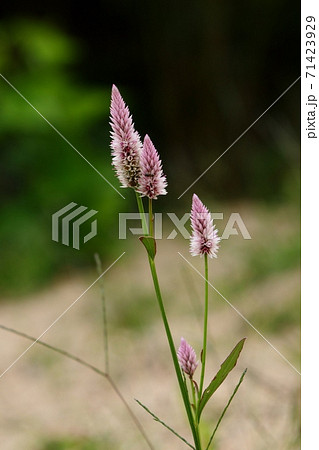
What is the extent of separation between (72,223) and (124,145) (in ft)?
8.80

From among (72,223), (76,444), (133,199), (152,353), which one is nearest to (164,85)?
(133,199)

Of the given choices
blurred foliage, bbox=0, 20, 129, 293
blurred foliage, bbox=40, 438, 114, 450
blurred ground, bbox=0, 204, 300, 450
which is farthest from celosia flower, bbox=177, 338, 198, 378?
blurred foliage, bbox=0, 20, 129, 293

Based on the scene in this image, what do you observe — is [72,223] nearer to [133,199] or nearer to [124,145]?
[133,199]

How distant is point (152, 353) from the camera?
2.05 meters

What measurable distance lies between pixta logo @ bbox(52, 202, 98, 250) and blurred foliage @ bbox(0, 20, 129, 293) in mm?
40

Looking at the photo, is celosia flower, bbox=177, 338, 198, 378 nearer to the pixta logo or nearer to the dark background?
the pixta logo

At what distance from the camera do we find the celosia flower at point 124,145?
23.4 inches

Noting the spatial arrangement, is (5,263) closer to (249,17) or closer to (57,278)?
(57,278)

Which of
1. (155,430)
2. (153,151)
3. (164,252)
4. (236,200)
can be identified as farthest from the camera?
(236,200)

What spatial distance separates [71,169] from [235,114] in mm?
1534
